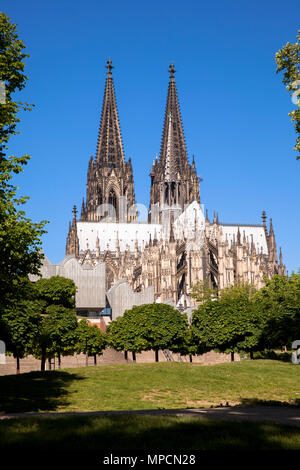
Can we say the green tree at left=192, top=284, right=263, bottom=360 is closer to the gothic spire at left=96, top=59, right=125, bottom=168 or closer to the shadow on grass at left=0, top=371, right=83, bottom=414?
the shadow on grass at left=0, top=371, right=83, bottom=414

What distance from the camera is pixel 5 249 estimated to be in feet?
61.3

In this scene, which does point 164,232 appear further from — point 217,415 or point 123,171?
point 217,415

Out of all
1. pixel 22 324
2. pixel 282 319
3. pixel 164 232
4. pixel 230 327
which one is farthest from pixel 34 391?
pixel 164 232

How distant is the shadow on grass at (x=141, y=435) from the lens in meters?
9.52

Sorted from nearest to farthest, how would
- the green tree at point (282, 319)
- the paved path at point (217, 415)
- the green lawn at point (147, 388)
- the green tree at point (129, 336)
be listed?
the paved path at point (217, 415) → the green lawn at point (147, 388) → the green tree at point (282, 319) → the green tree at point (129, 336)

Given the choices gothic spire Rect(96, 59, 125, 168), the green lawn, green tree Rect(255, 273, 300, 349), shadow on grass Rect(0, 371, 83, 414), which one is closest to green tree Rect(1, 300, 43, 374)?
the green lawn

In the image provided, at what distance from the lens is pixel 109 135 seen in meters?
139

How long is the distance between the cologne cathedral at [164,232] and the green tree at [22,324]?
50.9 metres

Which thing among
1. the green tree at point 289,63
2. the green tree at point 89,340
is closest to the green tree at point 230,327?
the green tree at point 89,340

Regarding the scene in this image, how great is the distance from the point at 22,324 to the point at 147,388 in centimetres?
1255

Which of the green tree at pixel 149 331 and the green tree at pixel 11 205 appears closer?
the green tree at pixel 11 205

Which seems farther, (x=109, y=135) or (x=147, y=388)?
(x=109, y=135)

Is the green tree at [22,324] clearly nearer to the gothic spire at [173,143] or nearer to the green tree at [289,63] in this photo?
the green tree at [289,63]
